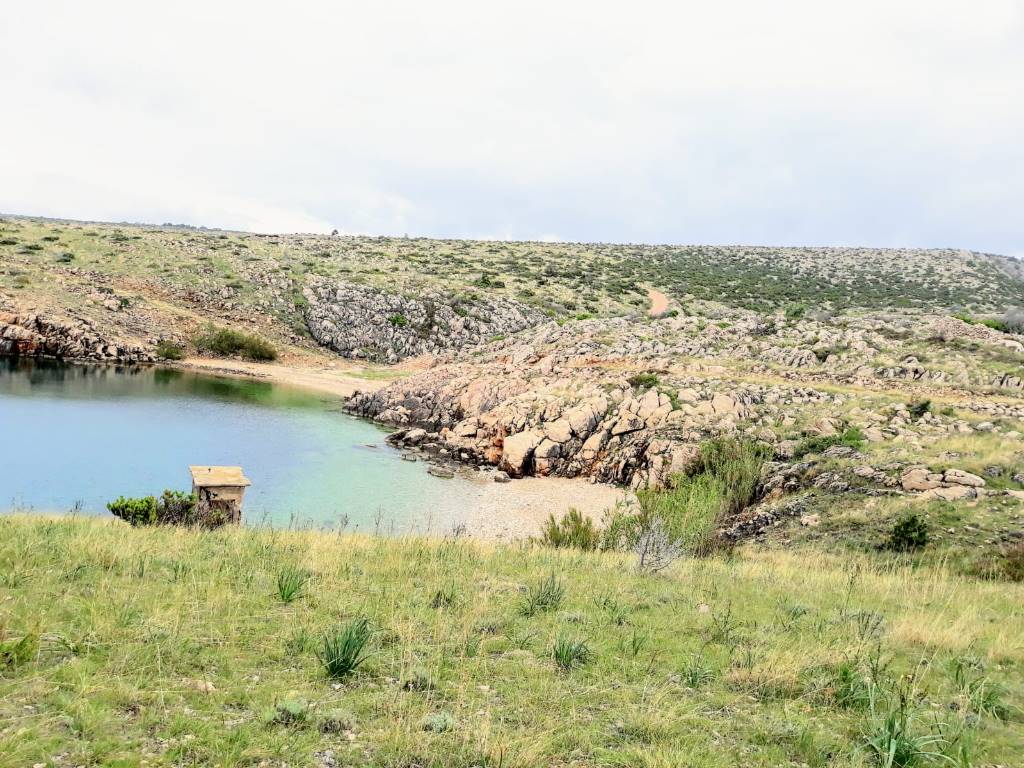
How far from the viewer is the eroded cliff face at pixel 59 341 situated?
1837 inches

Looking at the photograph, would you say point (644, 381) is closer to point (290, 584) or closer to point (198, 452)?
point (198, 452)

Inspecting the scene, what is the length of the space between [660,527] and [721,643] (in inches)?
215

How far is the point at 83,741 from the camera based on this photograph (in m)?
4.19

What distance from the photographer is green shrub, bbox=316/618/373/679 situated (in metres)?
5.67

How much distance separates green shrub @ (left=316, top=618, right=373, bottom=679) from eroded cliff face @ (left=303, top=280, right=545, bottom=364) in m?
56.4

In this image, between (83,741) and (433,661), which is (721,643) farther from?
(83,741)

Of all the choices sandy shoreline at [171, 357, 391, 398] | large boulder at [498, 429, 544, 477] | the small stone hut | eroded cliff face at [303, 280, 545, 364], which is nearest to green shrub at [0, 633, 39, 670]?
the small stone hut

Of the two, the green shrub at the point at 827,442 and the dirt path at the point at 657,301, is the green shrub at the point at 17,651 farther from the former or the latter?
the dirt path at the point at 657,301

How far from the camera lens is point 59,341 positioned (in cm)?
4809

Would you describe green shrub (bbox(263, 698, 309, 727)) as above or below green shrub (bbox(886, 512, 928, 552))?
above

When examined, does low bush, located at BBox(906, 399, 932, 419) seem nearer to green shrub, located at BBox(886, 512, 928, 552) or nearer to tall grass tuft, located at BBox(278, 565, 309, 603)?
green shrub, located at BBox(886, 512, 928, 552)

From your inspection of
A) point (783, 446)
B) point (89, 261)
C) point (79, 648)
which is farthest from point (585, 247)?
point (79, 648)

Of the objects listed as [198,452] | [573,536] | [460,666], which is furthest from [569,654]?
[198,452]

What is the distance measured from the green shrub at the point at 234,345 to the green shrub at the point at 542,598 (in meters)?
52.3
